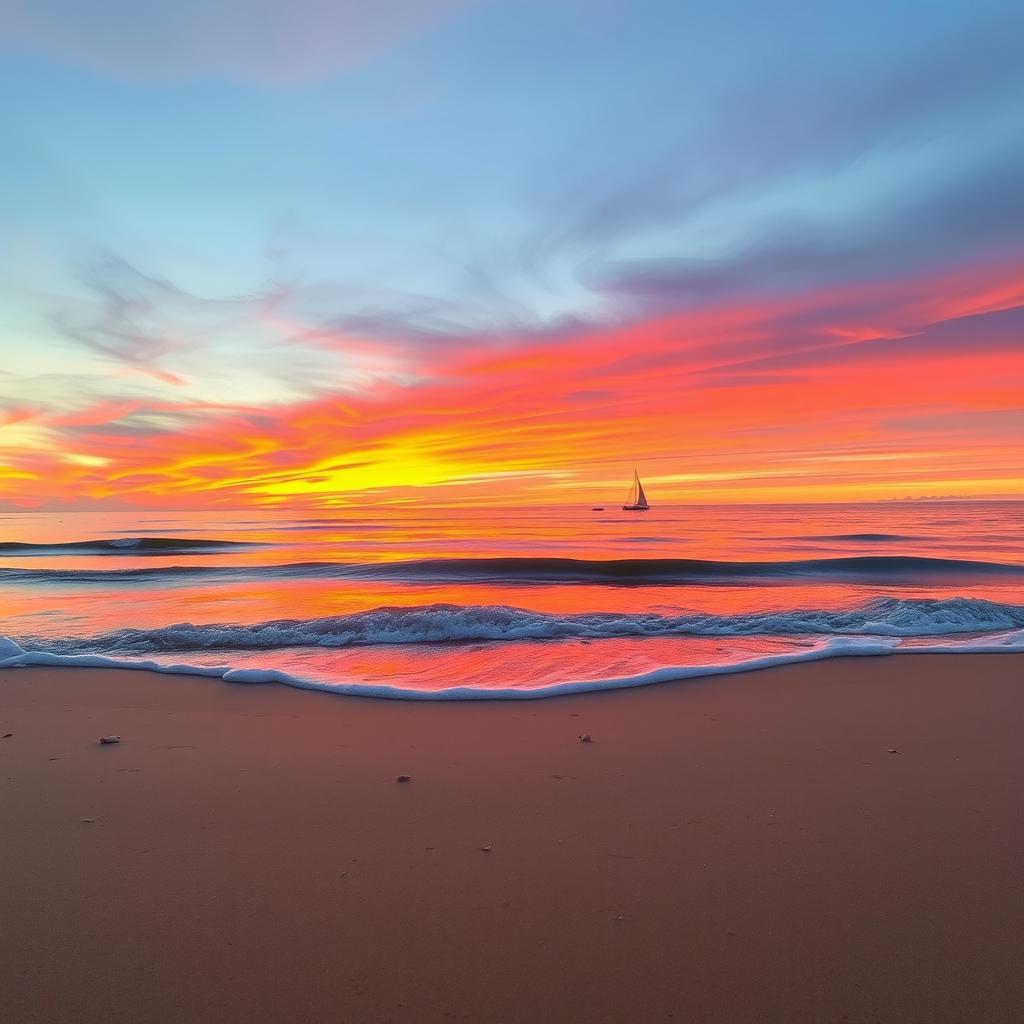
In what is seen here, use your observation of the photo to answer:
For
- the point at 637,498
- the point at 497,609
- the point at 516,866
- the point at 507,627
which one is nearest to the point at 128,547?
the point at 497,609

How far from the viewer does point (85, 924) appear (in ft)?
8.34

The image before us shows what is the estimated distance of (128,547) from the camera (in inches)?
880

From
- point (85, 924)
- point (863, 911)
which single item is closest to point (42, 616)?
point (85, 924)

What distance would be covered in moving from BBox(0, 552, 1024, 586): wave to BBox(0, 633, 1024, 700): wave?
22.6 feet

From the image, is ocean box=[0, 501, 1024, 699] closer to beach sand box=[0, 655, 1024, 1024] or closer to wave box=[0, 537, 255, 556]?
wave box=[0, 537, 255, 556]

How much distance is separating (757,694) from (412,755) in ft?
9.75

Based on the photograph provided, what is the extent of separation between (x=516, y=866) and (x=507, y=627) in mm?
5244

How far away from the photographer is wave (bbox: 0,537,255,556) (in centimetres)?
2155

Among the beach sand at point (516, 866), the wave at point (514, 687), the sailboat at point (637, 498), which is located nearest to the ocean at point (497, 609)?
the wave at point (514, 687)

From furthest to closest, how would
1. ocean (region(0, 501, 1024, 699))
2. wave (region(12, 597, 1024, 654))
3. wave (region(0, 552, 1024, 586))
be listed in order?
wave (region(0, 552, 1024, 586))
wave (region(12, 597, 1024, 654))
ocean (region(0, 501, 1024, 699))

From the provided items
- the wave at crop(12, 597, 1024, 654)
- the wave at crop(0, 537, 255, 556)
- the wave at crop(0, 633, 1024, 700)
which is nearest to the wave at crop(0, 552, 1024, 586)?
the wave at crop(0, 537, 255, 556)

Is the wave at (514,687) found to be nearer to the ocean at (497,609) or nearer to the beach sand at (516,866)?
the ocean at (497,609)

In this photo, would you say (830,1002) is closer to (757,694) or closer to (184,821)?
(184,821)

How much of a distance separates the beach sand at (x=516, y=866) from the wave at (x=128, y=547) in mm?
18947
